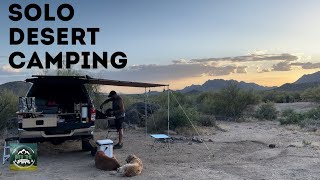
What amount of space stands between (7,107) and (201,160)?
10098 millimetres

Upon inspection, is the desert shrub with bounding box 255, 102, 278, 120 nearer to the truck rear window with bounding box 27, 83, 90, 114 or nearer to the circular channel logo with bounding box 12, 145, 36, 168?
the truck rear window with bounding box 27, 83, 90, 114

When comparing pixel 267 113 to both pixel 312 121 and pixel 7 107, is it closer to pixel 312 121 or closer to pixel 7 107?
pixel 312 121

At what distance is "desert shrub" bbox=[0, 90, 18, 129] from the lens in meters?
17.4

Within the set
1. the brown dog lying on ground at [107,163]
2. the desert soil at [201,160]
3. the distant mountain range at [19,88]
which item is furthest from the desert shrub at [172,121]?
the brown dog lying on ground at [107,163]

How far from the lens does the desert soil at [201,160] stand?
30.0ft

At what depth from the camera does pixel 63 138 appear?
1085 centimetres

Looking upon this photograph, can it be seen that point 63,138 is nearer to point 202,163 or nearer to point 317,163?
point 202,163

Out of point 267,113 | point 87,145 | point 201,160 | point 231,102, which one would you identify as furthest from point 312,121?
point 87,145

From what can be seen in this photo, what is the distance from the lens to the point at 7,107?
58.3 feet

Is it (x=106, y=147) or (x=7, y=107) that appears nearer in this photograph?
(x=106, y=147)

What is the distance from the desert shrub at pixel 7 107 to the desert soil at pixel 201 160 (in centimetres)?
438

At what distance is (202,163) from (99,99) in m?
11.8

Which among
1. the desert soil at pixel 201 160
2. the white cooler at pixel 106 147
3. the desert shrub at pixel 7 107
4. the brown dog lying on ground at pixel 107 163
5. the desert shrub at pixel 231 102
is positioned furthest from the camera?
the desert shrub at pixel 231 102

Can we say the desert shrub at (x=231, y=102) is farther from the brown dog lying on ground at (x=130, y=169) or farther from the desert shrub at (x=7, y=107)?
the brown dog lying on ground at (x=130, y=169)
